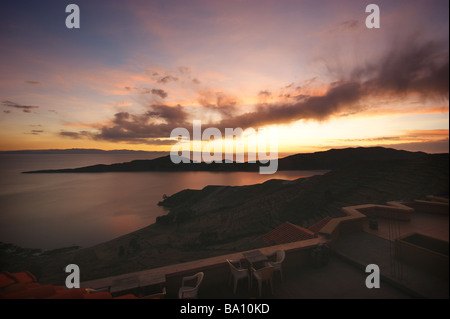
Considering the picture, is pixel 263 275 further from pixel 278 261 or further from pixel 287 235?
pixel 287 235

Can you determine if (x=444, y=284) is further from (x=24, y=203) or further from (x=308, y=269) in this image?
(x=24, y=203)

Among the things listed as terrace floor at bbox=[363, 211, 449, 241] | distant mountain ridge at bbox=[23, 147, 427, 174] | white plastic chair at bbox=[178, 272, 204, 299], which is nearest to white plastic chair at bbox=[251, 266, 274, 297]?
white plastic chair at bbox=[178, 272, 204, 299]

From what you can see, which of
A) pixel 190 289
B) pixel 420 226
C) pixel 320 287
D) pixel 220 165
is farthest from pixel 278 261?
pixel 220 165

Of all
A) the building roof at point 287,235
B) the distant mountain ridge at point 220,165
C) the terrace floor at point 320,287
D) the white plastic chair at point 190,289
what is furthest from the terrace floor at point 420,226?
the distant mountain ridge at point 220,165

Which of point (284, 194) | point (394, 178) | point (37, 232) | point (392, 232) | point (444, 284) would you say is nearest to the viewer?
point (444, 284)

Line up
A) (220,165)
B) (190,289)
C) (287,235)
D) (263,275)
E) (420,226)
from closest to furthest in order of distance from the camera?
(420,226) → (190,289) → (263,275) → (287,235) → (220,165)

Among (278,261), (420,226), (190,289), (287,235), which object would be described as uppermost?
(420,226)

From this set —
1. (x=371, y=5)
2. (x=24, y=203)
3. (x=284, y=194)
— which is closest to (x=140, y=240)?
(x=284, y=194)
